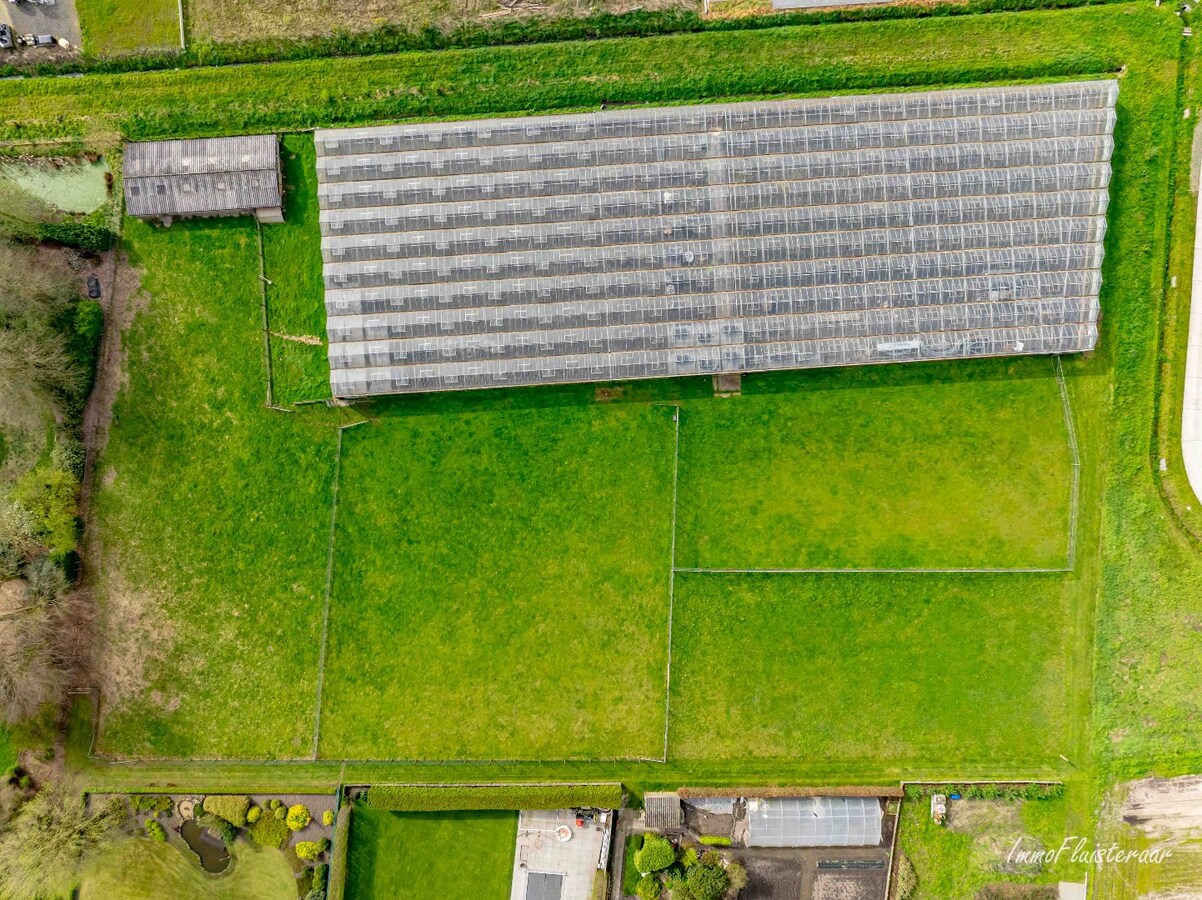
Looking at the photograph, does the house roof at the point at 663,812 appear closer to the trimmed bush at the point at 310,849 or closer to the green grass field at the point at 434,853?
the green grass field at the point at 434,853

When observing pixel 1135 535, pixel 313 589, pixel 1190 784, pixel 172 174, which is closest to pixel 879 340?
pixel 1135 535

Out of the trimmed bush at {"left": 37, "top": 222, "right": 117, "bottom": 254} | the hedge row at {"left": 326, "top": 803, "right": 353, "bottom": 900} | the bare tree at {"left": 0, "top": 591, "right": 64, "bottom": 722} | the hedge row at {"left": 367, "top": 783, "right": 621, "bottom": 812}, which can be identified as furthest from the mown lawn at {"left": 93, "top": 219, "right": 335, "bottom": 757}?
the hedge row at {"left": 367, "top": 783, "right": 621, "bottom": 812}

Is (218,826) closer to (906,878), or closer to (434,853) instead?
(434,853)

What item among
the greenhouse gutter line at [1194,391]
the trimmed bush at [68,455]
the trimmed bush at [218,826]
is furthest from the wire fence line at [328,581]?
the greenhouse gutter line at [1194,391]

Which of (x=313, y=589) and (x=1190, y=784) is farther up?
(x=313, y=589)

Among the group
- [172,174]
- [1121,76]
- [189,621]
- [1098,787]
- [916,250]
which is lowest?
[1098,787]

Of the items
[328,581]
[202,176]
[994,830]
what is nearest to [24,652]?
[328,581]

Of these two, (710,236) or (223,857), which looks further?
(223,857)

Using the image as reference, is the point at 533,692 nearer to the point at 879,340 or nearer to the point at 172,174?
the point at 879,340
